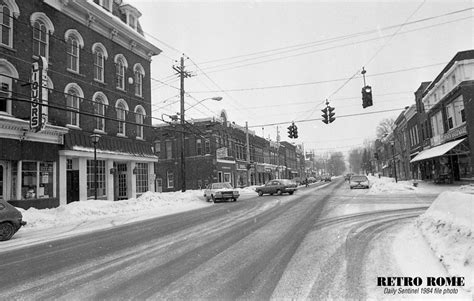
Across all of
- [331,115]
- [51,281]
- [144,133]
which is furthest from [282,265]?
Answer: [144,133]

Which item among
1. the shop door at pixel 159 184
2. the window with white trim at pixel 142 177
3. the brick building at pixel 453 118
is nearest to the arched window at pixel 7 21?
the window with white trim at pixel 142 177

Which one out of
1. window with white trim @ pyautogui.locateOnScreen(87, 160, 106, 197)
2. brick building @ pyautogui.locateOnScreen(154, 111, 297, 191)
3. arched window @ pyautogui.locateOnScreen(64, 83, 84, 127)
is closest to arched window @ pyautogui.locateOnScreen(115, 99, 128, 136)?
window with white trim @ pyautogui.locateOnScreen(87, 160, 106, 197)

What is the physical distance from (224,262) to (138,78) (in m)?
25.0

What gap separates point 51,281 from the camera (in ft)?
20.1

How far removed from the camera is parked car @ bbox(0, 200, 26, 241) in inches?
452

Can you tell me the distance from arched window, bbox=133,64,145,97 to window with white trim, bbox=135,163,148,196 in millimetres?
6214

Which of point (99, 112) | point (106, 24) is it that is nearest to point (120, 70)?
point (106, 24)

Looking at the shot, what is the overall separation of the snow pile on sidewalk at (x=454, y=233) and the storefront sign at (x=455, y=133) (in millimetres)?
22243

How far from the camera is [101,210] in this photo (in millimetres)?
18297

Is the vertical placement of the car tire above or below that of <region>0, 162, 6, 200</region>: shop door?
below

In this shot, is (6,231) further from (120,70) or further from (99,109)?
(120,70)

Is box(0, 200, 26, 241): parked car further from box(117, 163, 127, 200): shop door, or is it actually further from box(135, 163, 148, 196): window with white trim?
box(135, 163, 148, 196): window with white trim

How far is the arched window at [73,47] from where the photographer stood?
21781 mm

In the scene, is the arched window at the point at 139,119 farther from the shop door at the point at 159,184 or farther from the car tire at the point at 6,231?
the car tire at the point at 6,231
